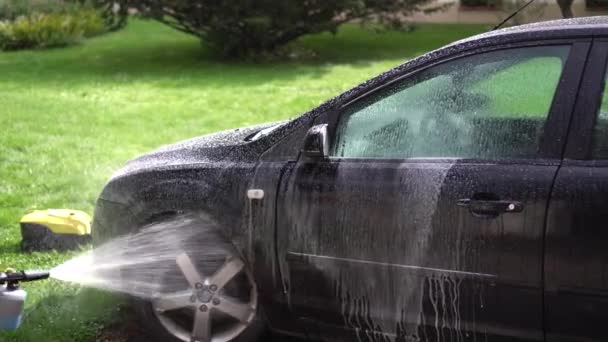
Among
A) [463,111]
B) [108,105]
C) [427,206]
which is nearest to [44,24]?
[108,105]

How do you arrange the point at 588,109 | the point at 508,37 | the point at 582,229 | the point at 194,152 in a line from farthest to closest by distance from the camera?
1. the point at 194,152
2. the point at 508,37
3. the point at 588,109
4. the point at 582,229

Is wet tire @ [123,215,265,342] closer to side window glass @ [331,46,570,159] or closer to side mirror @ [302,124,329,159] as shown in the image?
side mirror @ [302,124,329,159]

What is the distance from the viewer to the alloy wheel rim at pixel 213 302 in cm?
431

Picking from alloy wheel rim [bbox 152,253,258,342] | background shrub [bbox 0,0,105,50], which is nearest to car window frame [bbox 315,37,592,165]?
alloy wheel rim [bbox 152,253,258,342]

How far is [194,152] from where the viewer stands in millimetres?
4652

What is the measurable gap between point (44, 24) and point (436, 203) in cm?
1856

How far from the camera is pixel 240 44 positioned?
17047 mm

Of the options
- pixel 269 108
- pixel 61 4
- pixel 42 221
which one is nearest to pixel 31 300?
pixel 42 221

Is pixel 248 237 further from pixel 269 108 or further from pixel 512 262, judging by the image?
pixel 269 108

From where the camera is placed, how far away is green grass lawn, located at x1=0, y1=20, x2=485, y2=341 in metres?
5.90

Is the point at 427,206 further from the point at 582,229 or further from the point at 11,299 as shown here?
the point at 11,299

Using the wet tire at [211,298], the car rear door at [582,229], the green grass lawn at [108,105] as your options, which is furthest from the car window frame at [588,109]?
the green grass lawn at [108,105]

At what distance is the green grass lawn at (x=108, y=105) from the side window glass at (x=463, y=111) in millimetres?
2078

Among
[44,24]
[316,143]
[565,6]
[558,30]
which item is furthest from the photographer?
[44,24]
